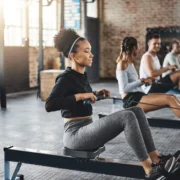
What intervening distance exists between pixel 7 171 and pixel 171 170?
4.00 ft

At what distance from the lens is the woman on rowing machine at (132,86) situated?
14.1ft

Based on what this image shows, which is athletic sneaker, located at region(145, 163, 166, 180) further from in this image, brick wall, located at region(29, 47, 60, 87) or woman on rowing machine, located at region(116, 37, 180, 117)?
brick wall, located at region(29, 47, 60, 87)

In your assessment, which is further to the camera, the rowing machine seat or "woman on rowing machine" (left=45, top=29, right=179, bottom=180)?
the rowing machine seat

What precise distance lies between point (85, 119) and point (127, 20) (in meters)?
10.3

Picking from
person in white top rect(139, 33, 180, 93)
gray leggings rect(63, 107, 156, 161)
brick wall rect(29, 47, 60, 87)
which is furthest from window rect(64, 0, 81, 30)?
gray leggings rect(63, 107, 156, 161)

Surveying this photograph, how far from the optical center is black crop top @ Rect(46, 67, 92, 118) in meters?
2.58

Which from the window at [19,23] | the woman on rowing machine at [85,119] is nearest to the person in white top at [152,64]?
the woman on rowing machine at [85,119]

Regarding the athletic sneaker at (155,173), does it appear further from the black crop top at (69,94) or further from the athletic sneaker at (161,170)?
the black crop top at (69,94)

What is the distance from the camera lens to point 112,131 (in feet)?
8.46

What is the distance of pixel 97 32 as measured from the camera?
41.4 feet

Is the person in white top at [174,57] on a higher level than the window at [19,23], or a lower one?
lower

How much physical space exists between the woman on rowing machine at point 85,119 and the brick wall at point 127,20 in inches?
389

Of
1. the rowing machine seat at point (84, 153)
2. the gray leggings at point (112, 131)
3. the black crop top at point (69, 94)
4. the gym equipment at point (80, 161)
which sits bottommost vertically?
the gym equipment at point (80, 161)

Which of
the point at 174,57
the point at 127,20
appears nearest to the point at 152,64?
the point at 174,57
